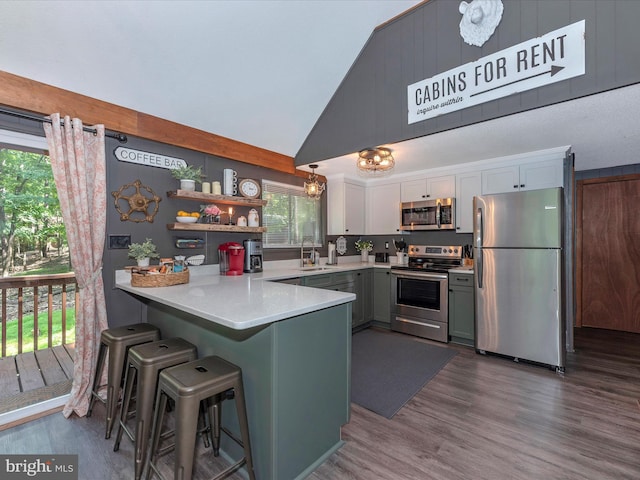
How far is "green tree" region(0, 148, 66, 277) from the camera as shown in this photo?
7.35ft

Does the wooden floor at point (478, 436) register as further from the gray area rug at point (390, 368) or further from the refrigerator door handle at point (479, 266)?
the refrigerator door handle at point (479, 266)

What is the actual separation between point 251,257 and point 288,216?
107 cm

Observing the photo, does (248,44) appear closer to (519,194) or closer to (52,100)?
(52,100)

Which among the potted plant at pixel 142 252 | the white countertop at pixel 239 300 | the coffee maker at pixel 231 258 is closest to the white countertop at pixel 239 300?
the white countertop at pixel 239 300

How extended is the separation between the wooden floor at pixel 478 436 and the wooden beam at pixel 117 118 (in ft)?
7.59

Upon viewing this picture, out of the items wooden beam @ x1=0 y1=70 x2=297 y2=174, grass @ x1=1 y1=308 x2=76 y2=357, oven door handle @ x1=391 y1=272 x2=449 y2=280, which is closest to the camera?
wooden beam @ x1=0 y1=70 x2=297 y2=174

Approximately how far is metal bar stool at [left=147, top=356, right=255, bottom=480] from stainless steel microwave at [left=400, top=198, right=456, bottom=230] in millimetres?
3485

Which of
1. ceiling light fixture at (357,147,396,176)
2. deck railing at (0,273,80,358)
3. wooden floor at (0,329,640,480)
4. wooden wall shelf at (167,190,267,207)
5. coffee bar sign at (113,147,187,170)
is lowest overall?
wooden floor at (0,329,640,480)

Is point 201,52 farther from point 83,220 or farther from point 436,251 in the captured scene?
point 436,251

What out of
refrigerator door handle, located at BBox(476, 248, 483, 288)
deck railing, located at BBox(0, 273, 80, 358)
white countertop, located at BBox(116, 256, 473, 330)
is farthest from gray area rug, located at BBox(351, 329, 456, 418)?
deck railing, located at BBox(0, 273, 80, 358)

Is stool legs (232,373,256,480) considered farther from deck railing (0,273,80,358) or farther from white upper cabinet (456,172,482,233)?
white upper cabinet (456,172,482,233)

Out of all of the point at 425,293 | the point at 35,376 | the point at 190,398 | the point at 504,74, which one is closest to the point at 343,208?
the point at 425,293

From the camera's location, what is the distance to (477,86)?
99.6 inches

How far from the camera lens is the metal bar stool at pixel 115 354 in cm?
195
